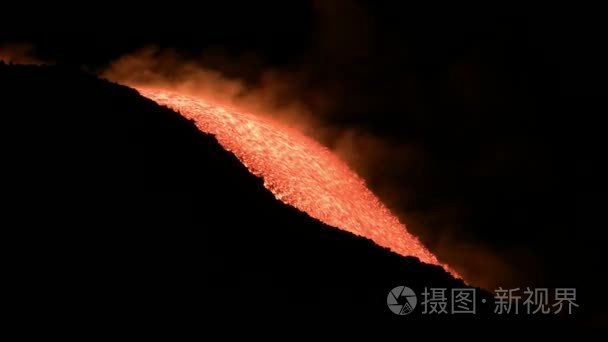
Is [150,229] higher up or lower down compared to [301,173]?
lower down

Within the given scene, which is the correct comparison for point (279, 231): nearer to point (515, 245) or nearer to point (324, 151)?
point (324, 151)

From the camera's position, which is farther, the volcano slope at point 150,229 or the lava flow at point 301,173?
the lava flow at point 301,173

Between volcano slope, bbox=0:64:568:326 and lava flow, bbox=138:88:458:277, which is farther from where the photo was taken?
lava flow, bbox=138:88:458:277

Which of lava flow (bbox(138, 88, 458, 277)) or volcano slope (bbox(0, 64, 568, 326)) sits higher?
lava flow (bbox(138, 88, 458, 277))

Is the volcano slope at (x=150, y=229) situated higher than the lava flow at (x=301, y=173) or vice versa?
the lava flow at (x=301, y=173)
